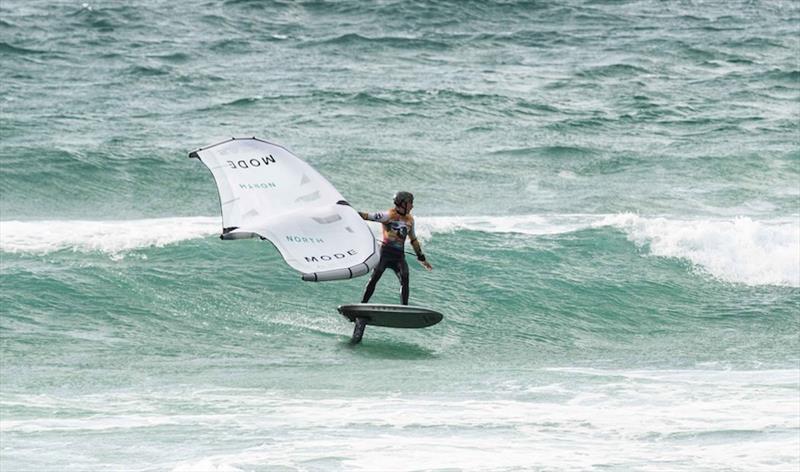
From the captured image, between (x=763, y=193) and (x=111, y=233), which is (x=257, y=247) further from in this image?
(x=763, y=193)

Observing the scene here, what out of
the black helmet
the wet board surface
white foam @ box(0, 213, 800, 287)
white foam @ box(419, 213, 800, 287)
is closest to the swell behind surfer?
the black helmet

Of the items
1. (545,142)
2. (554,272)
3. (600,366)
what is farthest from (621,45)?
(600,366)

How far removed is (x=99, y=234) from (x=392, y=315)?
7.51m

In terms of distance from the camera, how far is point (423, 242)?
21.3 m

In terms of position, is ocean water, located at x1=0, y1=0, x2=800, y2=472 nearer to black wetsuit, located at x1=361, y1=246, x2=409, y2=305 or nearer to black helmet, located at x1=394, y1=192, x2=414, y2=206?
black wetsuit, located at x1=361, y1=246, x2=409, y2=305

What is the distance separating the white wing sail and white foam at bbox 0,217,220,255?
7.38 metres

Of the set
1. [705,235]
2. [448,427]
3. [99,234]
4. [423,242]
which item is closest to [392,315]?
[448,427]

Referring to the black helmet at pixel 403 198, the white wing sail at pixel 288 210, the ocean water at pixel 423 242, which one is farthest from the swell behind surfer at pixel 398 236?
the ocean water at pixel 423 242

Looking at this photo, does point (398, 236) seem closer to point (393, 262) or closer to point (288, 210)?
point (393, 262)

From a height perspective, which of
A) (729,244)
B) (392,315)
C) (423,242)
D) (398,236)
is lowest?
(423,242)

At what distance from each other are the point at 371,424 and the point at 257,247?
8.37 metres

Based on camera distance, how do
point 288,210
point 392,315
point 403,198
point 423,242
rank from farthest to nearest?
point 423,242 → point 392,315 → point 403,198 → point 288,210

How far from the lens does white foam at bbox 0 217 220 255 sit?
20.3 metres

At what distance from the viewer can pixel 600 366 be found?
15.9 m
